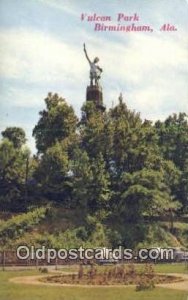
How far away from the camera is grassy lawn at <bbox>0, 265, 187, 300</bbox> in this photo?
9.95 meters

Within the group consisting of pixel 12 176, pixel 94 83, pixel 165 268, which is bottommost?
pixel 165 268

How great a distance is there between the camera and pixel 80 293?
10164 millimetres

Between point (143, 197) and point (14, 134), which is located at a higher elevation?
point (14, 134)

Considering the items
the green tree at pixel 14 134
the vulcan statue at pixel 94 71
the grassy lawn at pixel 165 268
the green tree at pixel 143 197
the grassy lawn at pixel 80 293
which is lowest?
the grassy lawn at pixel 80 293

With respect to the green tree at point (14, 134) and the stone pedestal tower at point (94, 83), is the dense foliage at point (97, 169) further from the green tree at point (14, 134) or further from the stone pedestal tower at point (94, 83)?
the stone pedestal tower at point (94, 83)

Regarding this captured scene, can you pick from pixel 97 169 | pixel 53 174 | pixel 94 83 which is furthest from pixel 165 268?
pixel 53 174

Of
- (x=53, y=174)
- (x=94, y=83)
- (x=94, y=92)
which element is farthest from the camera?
(x=53, y=174)

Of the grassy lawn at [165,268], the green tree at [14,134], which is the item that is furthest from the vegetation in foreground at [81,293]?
the green tree at [14,134]

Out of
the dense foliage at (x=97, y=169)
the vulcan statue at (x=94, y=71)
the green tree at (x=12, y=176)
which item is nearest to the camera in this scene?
the vulcan statue at (x=94, y=71)

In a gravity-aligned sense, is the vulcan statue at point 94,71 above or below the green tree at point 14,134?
above

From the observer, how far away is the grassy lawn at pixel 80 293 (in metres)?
9.95

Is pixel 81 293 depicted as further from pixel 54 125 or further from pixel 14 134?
pixel 54 125

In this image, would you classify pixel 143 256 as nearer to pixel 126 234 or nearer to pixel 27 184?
pixel 126 234

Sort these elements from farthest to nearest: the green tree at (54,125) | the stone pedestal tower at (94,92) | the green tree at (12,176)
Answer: the green tree at (12,176) < the green tree at (54,125) < the stone pedestal tower at (94,92)
